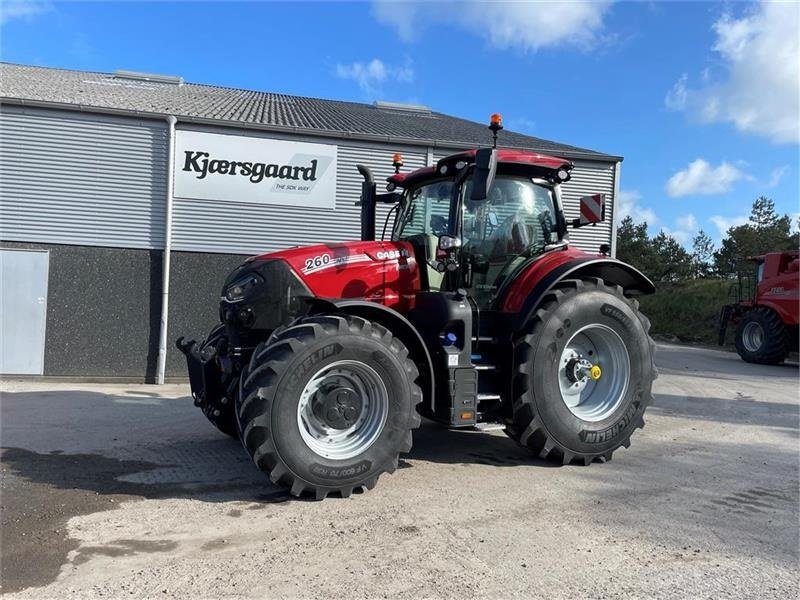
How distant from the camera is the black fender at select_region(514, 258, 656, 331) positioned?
5.02 meters

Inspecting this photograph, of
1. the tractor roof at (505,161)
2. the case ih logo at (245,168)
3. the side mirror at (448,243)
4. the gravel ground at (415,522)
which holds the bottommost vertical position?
the gravel ground at (415,522)

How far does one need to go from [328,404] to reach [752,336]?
47.3 ft

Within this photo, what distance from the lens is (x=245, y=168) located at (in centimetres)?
1027

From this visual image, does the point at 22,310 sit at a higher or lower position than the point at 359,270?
lower

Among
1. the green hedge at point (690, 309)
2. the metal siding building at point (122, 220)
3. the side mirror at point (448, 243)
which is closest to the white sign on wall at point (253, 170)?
the metal siding building at point (122, 220)

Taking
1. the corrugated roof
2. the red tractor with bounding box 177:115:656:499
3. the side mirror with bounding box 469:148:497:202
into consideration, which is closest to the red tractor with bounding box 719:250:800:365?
the corrugated roof

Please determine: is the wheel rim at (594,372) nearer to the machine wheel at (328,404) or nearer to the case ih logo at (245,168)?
the machine wheel at (328,404)

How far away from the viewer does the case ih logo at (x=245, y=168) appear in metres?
10.0

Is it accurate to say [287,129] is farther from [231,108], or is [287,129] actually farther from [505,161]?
[505,161]

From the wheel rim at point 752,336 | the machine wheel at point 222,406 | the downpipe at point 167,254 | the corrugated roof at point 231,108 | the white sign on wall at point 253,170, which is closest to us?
the machine wheel at point 222,406

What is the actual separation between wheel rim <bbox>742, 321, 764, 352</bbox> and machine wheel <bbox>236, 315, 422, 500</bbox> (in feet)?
45.0

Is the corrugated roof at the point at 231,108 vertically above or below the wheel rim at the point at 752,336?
above

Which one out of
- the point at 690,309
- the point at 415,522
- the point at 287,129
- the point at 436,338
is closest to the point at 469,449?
the point at 436,338

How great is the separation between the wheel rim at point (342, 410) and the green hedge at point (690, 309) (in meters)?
20.2
